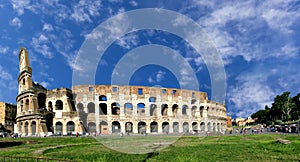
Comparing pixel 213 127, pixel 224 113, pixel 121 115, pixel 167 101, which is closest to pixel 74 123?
pixel 121 115

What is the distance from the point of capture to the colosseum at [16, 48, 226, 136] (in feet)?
157

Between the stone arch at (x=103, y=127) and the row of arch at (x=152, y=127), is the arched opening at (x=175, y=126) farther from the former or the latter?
the stone arch at (x=103, y=127)

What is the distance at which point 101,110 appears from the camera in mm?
52688

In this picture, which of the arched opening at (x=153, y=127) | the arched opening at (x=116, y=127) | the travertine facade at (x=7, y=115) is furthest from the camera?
the travertine facade at (x=7, y=115)

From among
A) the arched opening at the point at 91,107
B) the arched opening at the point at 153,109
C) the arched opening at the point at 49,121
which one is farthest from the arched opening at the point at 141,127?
the arched opening at the point at 49,121

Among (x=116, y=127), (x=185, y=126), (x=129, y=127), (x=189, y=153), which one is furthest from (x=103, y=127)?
(x=189, y=153)

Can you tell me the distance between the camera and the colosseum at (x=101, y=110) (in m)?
47.8

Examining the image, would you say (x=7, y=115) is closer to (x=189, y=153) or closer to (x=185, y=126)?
(x=185, y=126)

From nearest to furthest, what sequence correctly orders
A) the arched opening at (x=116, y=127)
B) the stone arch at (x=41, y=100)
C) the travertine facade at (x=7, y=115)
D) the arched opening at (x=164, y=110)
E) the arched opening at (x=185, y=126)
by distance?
the arched opening at (x=116, y=127) → the stone arch at (x=41, y=100) → the arched opening at (x=185, y=126) → the arched opening at (x=164, y=110) → the travertine facade at (x=7, y=115)

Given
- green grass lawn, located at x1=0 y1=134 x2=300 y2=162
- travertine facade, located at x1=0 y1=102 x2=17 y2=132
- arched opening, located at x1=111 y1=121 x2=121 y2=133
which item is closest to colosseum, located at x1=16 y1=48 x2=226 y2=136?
arched opening, located at x1=111 y1=121 x2=121 y2=133

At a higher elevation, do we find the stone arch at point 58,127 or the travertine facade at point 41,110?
the travertine facade at point 41,110

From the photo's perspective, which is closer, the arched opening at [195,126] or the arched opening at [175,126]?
the arched opening at [175,126]

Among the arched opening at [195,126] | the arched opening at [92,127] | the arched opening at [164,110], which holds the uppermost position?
the arched opening at [164,110]

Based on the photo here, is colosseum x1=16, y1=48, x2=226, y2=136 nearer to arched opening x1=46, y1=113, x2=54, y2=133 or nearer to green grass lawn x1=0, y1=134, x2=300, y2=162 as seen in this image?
arched opening x1=46, y1=113, x2=54, y2=133
